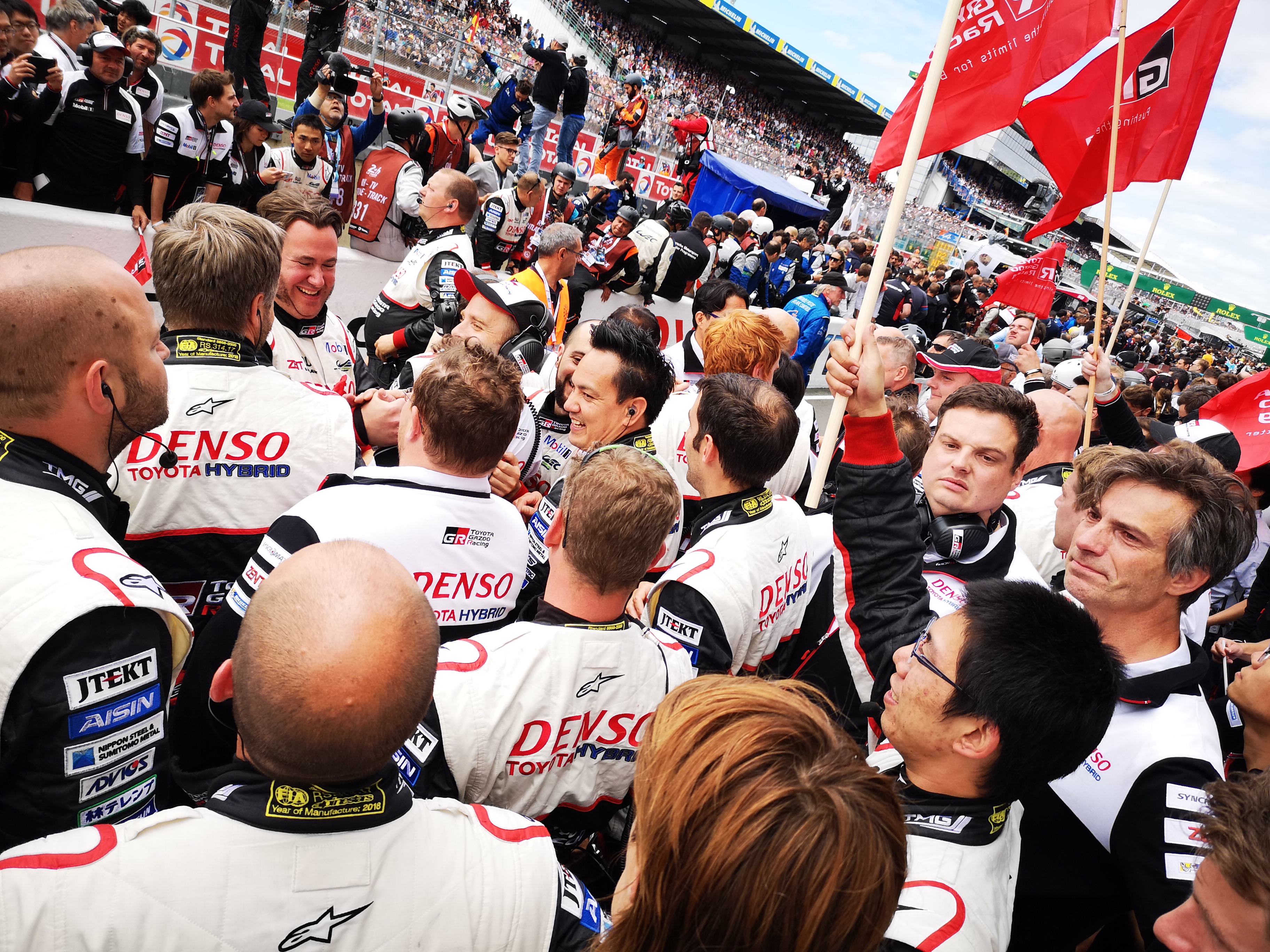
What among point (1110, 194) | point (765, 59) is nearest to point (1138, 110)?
point (1110, 194)

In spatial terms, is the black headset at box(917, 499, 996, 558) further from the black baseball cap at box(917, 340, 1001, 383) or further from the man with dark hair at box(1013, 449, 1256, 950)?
the black baseball cap at box(917, 340, 1001, 383)

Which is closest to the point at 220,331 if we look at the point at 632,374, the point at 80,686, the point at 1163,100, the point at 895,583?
the point at 80,686

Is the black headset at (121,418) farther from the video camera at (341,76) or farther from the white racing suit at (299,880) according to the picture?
the video camera at (341,76)

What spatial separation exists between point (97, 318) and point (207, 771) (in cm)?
100

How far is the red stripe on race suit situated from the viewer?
3.41 feet

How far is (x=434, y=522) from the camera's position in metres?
2.20

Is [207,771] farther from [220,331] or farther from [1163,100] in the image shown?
[1163,100]

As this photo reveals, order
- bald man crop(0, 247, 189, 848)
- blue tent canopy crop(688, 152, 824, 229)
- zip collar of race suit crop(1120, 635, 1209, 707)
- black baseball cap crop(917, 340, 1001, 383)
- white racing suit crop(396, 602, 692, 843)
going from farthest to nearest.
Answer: blue tent canopy crop(688, 152, 824, 229)
black baseball cap crop(917, 340, 1001, 383)
zip collar of race suit crop(1120, 635, 1209, 707)
white racing suit crop(396, 602, 692, 843)
bald man crop(0, 247, 189, 848)

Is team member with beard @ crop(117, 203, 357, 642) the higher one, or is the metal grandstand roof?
the metal grandstand roof

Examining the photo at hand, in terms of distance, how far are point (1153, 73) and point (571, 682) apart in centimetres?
494

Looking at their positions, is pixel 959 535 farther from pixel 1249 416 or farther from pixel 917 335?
pixel 917 335

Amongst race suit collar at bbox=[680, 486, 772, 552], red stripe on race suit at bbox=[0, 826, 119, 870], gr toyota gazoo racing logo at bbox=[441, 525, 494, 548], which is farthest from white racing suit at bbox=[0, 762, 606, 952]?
race suit collar at bbox=[680, 486, 772, 552]

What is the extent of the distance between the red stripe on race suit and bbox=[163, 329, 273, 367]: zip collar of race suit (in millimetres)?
1512

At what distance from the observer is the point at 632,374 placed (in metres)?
3.47
